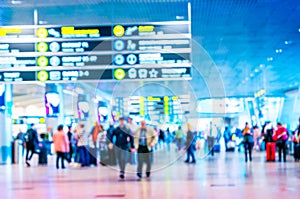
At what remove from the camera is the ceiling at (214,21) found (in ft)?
47.1

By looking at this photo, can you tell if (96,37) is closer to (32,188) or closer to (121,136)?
(121,136)

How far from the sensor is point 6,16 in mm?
15555

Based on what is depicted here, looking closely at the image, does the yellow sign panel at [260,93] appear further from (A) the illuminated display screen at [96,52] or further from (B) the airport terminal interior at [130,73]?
(A) the illuminated display screen at [96,52]

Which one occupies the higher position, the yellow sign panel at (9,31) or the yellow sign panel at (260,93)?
the yellow sign panel at (9,31)

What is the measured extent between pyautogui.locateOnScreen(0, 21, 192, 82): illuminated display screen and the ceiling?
0.84 m

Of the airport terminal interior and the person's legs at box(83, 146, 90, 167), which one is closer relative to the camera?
the airport terminal interior

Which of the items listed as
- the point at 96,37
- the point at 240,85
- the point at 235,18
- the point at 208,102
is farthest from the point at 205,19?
the point at 240,85

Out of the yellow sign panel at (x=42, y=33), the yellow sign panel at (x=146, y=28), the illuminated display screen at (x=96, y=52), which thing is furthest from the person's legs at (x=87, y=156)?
the yellow sign panel at (x=146, y=28)

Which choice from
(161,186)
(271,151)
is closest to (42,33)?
(161,186)

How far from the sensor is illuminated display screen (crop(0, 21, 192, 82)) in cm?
1338

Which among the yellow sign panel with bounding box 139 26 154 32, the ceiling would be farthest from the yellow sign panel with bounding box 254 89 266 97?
the yellow sign panel with bounding box 139 26 154 32

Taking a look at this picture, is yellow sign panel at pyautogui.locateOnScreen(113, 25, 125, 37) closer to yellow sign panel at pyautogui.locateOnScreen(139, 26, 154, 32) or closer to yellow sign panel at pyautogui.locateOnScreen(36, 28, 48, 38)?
yellow sign panel at pyautogui.locateOnScreen(139, 26, 154, 32)

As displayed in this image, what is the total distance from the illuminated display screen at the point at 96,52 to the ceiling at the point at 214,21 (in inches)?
33.0

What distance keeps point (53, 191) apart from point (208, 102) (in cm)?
2168
